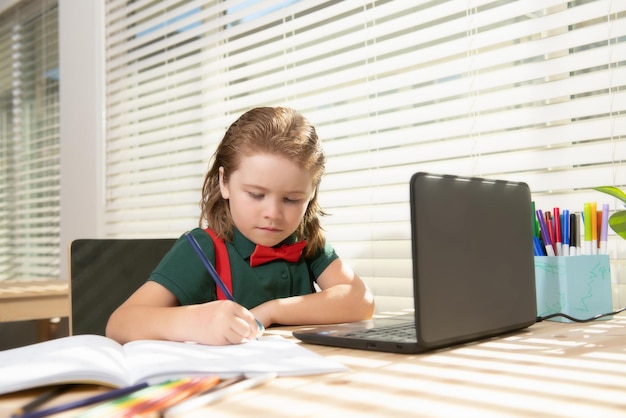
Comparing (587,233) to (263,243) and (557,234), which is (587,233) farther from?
(263,243)

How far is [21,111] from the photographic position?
3525mm

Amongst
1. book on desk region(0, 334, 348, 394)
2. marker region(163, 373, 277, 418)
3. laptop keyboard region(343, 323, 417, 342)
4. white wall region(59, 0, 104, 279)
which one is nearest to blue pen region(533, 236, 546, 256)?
laptop keyboard region(343, 323, 417, 342)

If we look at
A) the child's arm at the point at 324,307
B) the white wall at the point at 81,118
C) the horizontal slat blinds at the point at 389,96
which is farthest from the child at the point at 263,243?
the white wall at the point at 81,118

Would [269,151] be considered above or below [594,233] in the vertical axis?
above

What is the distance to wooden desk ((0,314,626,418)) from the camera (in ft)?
1.63

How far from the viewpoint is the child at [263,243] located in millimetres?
1079

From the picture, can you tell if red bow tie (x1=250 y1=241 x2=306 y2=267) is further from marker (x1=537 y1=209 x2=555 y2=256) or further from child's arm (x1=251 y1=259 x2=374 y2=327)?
marker (x1=537 y1=209 x2=555 y2=256)

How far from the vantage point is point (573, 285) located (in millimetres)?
1045

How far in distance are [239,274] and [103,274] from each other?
0.32 m

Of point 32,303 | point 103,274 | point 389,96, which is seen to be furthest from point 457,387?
point 32,303

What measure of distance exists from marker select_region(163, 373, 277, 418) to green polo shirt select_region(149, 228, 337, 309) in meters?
0.52

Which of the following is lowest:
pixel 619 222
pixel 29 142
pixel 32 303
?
pixel 32 303

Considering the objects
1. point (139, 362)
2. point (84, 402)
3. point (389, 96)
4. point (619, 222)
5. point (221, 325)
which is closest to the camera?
point (84, 402)

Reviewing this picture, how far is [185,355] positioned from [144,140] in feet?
6.36
